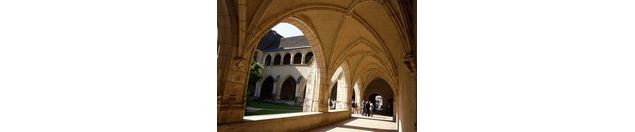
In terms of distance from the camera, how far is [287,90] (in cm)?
2702

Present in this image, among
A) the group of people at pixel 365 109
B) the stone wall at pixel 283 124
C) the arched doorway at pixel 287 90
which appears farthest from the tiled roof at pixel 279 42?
the stone wall at pixel 283 124

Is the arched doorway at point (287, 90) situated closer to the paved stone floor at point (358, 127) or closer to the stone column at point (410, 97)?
the paved stone floor at point (358, 127)

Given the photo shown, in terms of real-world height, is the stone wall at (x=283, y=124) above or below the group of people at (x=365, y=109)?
above

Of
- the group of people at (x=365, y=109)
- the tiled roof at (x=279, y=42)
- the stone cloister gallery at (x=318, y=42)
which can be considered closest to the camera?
the stone cloister gallery at (x=318, y=42)

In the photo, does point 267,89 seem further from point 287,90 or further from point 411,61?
point 411,61

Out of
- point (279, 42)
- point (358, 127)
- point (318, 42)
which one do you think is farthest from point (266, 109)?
point (279, 42)

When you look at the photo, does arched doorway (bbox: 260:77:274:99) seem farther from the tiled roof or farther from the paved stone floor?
the paved stone floor

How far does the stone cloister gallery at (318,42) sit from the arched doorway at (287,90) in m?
11.1

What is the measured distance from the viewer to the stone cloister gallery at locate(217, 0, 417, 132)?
5203 millimetres

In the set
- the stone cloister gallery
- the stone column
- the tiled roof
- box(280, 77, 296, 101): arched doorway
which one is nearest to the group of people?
the stone cloister gallery

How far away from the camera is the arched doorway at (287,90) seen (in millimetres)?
26594
